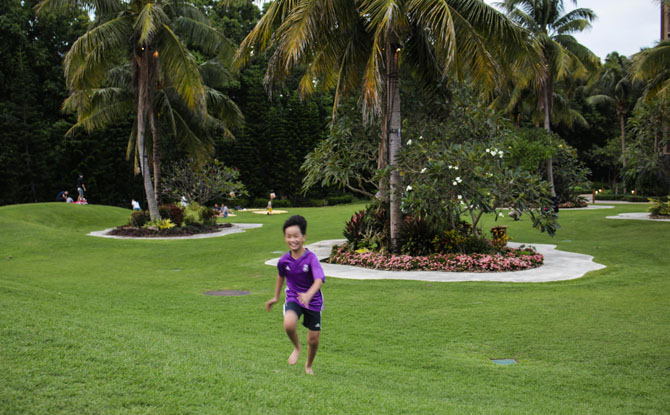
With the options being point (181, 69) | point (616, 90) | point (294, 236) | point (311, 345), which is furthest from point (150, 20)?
point (616, 90)

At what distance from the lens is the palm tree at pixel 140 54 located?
65.0 feet

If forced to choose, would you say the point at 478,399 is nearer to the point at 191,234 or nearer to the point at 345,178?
the point at 345,178

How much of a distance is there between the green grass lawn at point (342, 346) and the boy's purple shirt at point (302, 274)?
2.18 feet

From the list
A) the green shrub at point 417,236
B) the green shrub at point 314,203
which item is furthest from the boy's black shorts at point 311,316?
the green shrub at point 314,203

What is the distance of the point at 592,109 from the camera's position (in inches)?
2355

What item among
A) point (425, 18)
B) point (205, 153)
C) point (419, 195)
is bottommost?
point (419, 195)

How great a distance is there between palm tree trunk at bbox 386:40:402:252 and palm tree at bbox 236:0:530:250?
0.03 m

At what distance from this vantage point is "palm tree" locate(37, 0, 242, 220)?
→ 65.0 feet

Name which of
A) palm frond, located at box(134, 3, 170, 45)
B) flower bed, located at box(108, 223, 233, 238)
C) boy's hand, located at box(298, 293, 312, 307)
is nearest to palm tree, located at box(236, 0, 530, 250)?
palm frond, located at box(134, 3, 170, 45)

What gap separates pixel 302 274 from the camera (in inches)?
196

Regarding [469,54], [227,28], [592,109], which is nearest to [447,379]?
[469,54]

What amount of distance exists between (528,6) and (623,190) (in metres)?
23.9

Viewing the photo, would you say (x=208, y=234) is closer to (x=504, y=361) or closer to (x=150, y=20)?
(x=150, y=20)

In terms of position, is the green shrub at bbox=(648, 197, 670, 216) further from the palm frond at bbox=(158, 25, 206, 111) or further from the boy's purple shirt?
the boy's purple shirt
